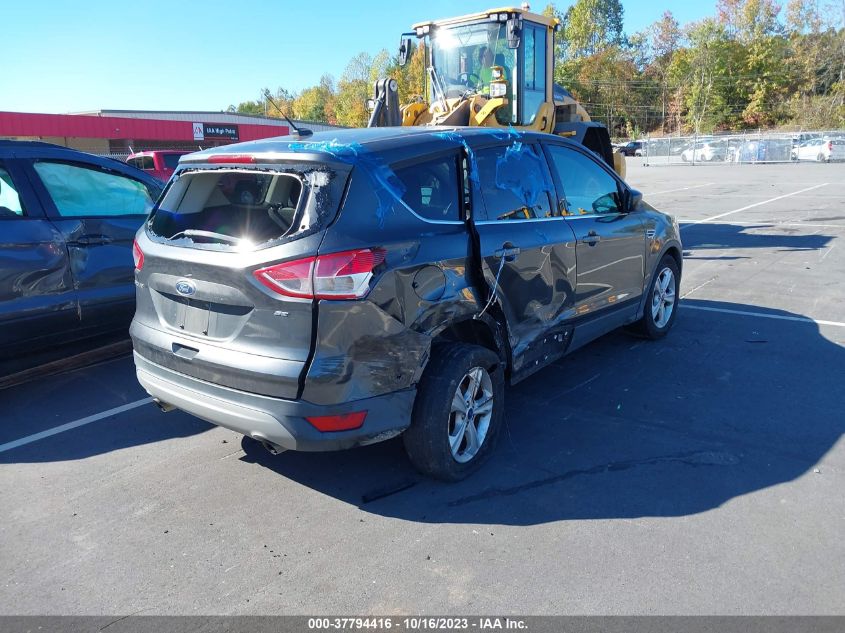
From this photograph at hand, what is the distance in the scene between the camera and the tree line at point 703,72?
3000 inches

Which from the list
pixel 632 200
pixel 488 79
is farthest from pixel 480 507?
pixel 488 79

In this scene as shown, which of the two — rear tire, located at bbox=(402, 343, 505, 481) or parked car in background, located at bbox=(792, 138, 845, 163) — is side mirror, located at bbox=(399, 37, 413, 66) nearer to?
rear tire, located at bbox=(402, 343, 505, 481)

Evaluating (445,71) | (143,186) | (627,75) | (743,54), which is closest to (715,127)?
(743,54)

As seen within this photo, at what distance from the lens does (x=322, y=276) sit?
3.06 m

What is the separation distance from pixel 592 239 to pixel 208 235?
8.97 ft

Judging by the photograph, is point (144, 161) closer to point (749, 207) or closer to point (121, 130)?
point (749, 207)

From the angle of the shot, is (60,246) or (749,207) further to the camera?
(749,207)

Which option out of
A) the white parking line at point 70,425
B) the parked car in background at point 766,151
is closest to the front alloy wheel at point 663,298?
the white parking line at point 70,425

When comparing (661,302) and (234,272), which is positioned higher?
(234,272)

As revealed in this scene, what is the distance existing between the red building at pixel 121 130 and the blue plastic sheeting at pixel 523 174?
108 feet

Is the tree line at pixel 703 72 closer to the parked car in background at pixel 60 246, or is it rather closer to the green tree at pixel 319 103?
the green tree at pixel 319 103

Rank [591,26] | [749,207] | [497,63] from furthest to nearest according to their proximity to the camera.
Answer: [591,26], [749,207], [497,63]

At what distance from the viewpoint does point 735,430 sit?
4.29m

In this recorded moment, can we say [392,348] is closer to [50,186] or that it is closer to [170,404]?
[170,404]
